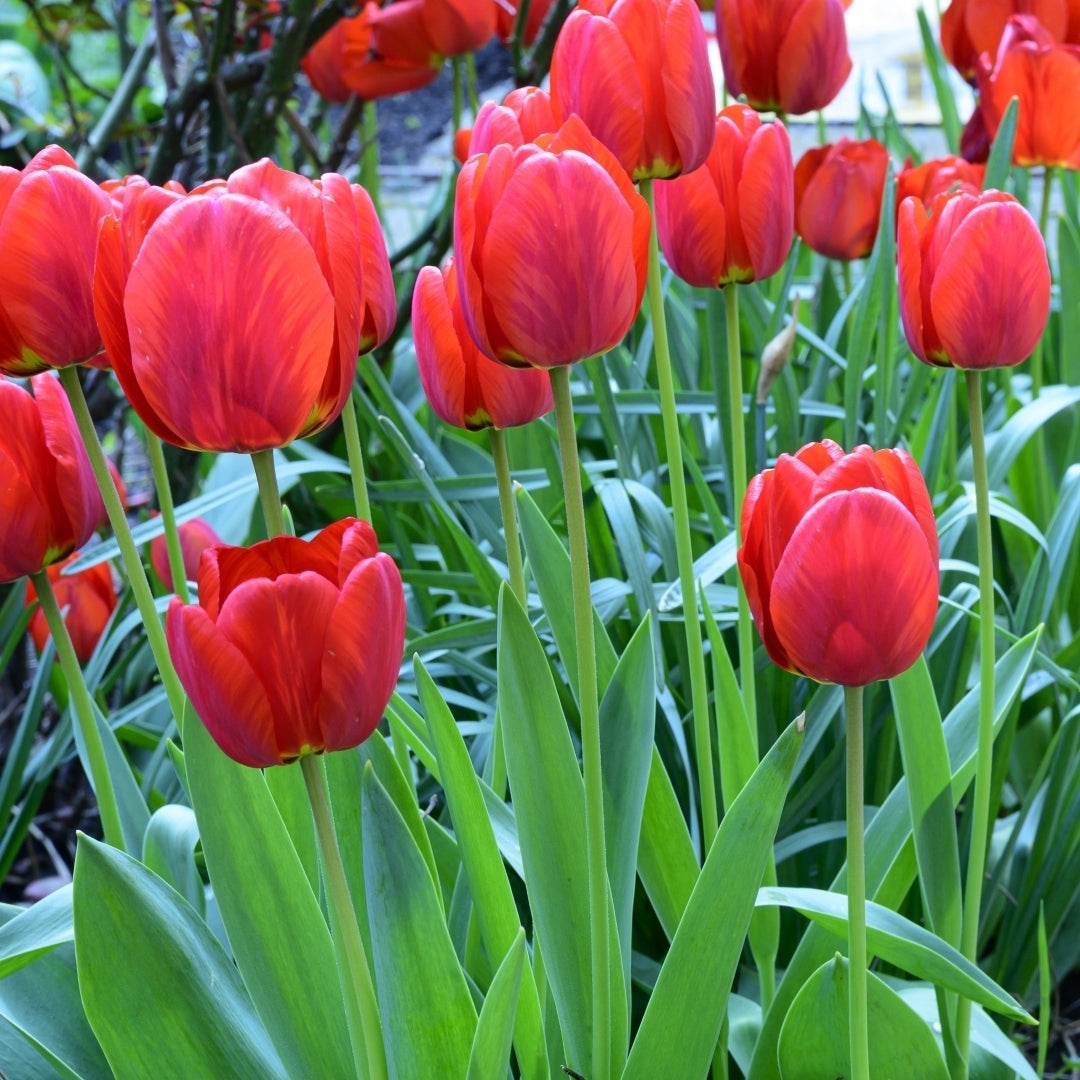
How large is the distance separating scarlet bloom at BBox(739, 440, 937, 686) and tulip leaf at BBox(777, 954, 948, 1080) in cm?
23

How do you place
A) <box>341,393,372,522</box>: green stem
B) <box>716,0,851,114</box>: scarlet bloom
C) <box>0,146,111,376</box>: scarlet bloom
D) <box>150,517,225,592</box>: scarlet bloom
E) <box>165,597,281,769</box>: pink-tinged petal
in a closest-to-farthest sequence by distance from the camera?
<box>165,597,281,769</box>: pink-tinged petal < <box>0,146,111,376</box>: scarlet bloom < <box>341,393,372,522</box>: green stem < <box>716,0,851,114</box>: scarlet bloom < <box>150,517,225,592</box>: scarlet bloom

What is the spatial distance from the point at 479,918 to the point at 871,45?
3.96m

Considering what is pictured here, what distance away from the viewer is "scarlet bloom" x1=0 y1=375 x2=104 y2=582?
62 cm

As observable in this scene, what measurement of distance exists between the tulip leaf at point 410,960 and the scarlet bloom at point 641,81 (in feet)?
1.06

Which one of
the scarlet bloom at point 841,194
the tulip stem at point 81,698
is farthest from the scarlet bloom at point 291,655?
the scarlet bloom at point 841,194

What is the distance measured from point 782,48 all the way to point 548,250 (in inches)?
24.1

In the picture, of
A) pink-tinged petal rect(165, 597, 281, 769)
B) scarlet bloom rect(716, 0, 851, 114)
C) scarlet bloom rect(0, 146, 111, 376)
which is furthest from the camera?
scarlet bloom rect(716, 0, 851, 114)

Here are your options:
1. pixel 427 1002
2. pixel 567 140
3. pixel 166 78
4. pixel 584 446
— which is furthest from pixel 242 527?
pixel 567 140

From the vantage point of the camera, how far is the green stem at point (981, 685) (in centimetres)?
65

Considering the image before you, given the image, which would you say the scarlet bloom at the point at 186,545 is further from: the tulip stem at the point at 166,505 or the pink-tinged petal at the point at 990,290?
the pink-tinged petal at the point at 990,290

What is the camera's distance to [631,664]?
2.31 feet

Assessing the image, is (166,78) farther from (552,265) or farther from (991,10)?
(552,265)

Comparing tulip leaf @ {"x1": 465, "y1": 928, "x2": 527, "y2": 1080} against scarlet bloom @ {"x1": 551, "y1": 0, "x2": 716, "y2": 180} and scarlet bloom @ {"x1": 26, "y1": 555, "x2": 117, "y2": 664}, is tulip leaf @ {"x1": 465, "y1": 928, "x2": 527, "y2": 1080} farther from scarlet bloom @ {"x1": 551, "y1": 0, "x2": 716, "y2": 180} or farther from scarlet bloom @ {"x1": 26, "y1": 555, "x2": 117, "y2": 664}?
scarlet bloom @ {"x1": 26, "y1": 555, "x2": 117, "y2": 664}

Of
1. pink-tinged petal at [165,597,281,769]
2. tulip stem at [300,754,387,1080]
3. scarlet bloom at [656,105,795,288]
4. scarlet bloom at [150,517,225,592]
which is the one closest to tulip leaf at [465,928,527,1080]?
tulip stem at [300,754,387,1080]
